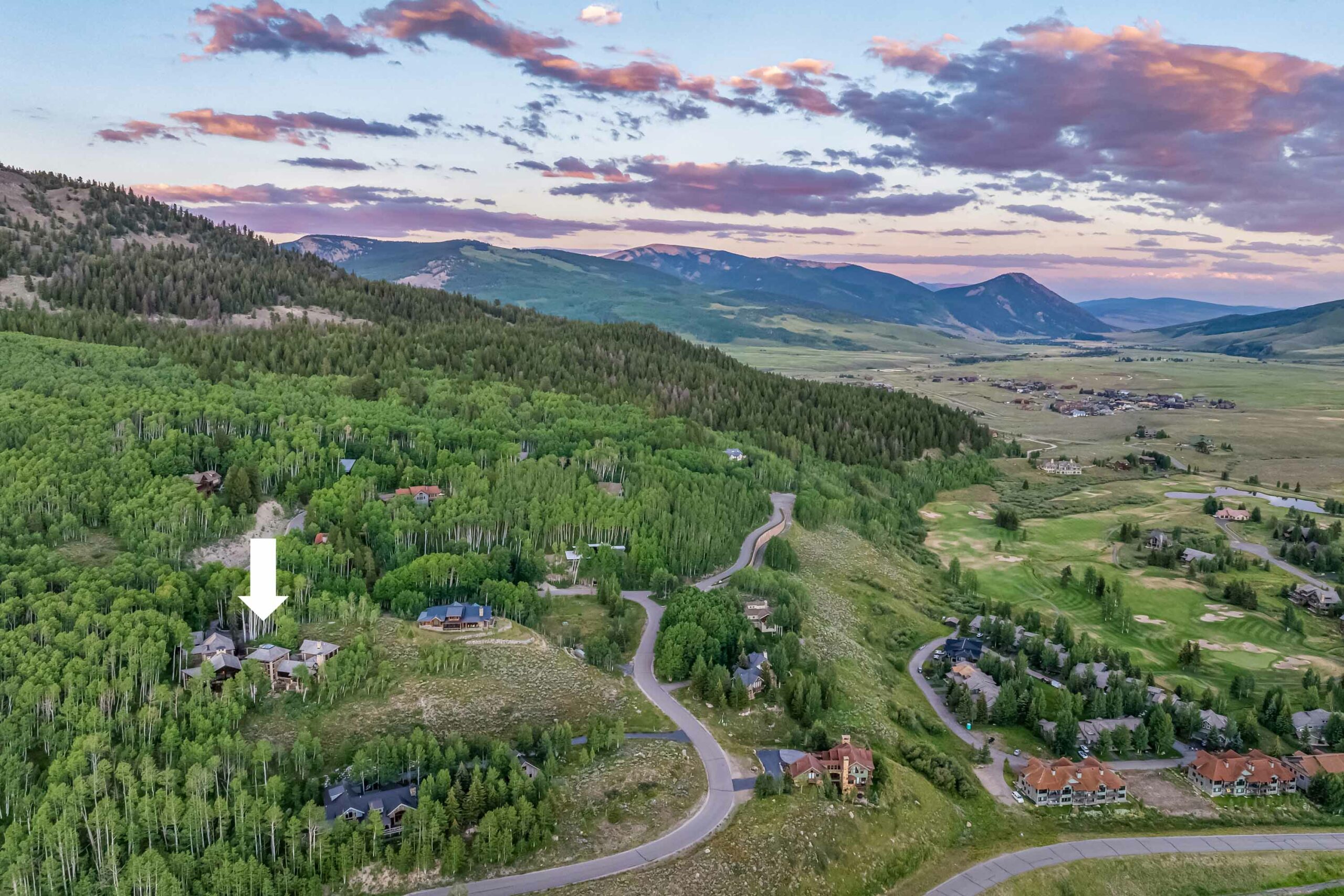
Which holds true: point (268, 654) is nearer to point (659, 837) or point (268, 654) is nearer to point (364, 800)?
point (364, 800)

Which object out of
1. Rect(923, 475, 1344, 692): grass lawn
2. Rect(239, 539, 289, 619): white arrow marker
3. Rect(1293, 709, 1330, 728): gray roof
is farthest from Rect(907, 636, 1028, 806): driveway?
Rect(239, 539, 289, 619): white arrow marker

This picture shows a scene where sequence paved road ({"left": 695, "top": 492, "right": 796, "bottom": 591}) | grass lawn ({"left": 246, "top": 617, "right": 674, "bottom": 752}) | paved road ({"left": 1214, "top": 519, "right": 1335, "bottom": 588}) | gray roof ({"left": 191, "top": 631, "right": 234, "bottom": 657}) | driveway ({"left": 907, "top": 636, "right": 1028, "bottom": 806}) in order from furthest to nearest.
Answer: paved road ({"left": 1214, "top": 519, "right": 1335, "bottom": 588})
paved road ({"left": 695, "top": 492, "right": 796, "bottom": 591})
gray roof ({"left": 191, "top": 631, "right": 234, "bottom": 657})
driveway ({"left": 907, "top": 636, "right": 1028, "bottom": 806})
grass lawn ({"left": 246, "top": 617, "right": 674, "bottom": 752})

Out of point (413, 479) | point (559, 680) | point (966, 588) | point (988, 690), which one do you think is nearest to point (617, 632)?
point (559, 680)

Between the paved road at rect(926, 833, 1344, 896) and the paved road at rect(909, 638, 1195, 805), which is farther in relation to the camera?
the paved road at rect(909, 638, 1195, 805)

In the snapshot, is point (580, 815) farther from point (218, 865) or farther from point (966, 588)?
point (966, 588)

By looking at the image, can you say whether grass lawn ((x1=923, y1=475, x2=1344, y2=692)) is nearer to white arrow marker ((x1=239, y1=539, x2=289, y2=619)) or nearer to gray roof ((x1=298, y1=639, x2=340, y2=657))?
gray roof ((x1=298, y1=639, x2=340, y2=657))

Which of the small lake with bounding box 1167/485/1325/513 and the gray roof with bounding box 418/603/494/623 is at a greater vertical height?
the gray roof with bounding box 418/603/494/623
